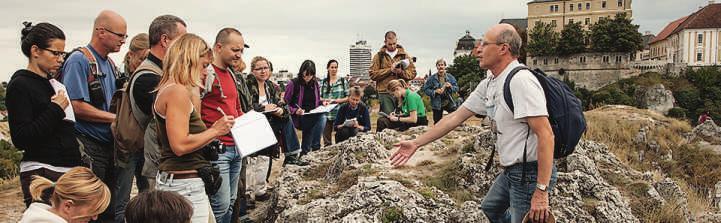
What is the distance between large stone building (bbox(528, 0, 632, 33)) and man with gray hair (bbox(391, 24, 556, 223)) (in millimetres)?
85923

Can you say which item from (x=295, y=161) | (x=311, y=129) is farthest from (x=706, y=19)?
(x=295, y=161)

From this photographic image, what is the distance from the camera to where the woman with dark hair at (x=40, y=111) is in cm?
374

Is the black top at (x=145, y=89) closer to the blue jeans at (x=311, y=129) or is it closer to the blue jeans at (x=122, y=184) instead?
the blue jeans at (x=122, y=184)

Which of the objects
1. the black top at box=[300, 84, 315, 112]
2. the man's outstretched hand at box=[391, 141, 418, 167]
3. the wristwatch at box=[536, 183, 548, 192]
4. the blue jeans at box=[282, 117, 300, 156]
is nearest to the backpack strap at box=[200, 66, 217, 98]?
the man's outstretched hand at box=[391, 141, 418, 167]

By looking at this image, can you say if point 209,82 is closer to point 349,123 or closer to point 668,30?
point 349,123

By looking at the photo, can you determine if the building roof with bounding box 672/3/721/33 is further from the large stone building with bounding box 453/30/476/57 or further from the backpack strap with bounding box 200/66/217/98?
the backpack strap with bounding box 200/66/217/98

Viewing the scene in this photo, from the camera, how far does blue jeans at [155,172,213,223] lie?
11.5ft

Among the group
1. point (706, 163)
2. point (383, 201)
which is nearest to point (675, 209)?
point (383, 201)

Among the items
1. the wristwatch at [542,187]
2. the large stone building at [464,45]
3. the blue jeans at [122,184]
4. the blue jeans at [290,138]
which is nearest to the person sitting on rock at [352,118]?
the blue jeans at [290,138]

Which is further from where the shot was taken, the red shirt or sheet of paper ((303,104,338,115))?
sheet of paper ((303,104,338,115))

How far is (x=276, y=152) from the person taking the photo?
6.81 meters

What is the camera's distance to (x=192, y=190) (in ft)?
11.7

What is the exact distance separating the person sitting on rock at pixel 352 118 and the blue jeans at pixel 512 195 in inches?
184

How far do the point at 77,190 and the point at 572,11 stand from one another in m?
92.3
